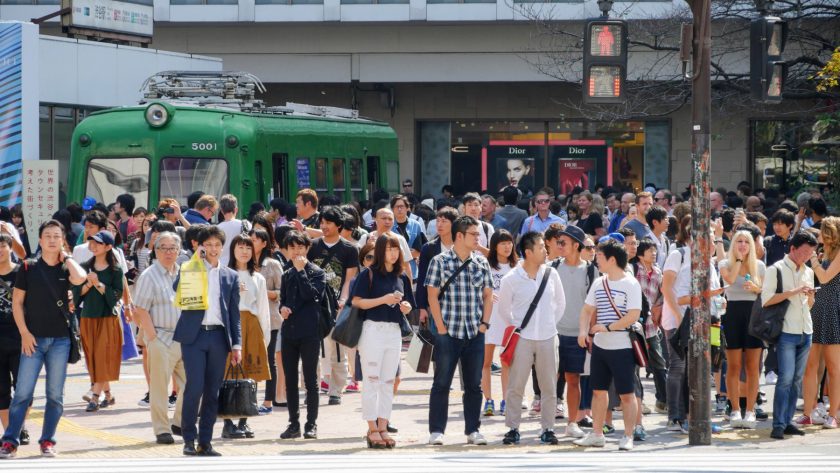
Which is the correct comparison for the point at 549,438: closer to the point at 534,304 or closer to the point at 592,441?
the point at 592,441

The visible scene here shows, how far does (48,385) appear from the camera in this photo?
36.3ft

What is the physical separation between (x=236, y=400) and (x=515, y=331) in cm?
235

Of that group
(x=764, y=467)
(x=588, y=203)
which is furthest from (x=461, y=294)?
(x=588, y=203)

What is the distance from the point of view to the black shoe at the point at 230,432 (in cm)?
1207

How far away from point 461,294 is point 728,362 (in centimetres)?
290

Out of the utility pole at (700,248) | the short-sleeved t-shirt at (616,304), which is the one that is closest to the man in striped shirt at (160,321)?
the short-sleeved t-shirt at (616,304)

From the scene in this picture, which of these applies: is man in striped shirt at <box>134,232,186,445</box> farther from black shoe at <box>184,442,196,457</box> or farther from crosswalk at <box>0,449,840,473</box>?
crosswalk at <box>0,449,840,473</box>

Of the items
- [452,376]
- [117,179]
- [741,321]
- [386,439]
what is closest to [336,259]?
[452,376]

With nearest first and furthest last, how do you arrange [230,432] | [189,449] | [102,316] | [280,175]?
[189,449], [230,432], [102,316], [280,175]

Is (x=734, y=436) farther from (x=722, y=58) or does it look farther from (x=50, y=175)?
(x=722, y=58)

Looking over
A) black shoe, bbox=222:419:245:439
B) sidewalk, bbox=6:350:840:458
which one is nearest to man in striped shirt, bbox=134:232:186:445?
sidewalk, bbox=6:350:840:458

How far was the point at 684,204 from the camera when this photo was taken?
43.8 feet

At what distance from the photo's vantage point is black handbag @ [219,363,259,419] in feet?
37.3

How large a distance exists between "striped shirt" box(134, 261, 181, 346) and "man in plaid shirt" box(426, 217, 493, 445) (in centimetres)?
211
